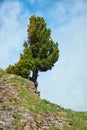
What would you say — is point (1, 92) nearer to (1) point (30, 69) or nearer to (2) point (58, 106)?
(2) point (58, 106)

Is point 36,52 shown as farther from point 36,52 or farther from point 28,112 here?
point 28,112

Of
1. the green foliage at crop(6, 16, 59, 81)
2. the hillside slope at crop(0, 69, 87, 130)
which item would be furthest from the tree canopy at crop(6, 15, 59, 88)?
the hillside slope at crop(0, 69, 87, 130)

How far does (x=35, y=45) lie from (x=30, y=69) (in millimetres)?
5570

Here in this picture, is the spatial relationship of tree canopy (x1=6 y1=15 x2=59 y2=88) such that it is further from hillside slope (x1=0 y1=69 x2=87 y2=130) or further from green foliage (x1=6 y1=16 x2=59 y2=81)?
hillside slope (x1=0 y1=69 x2=87 y2=130)

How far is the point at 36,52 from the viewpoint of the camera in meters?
68.5

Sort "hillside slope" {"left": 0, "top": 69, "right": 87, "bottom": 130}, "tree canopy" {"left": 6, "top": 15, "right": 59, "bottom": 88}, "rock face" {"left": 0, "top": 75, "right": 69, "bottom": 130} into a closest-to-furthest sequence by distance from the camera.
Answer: "rock face" {"left": 0, "top": 75, "right": 69, "bottom": 130} → "hillside slope" {"left": 0, "top": 69, "right": 87, "bottom": 130} → "tree canopy" {"left": 6, "top": 15, "right": 59, "bottom": 88}

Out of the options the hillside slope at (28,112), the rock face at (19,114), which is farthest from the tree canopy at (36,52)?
the rock face at (19,114)

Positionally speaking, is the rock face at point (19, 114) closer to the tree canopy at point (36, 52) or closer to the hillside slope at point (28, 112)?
the hillside slope at point (28, 112)

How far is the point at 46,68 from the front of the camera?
66500mm

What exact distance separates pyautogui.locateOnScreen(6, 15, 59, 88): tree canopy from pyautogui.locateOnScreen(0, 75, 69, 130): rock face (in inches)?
524

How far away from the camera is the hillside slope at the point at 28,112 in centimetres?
4385

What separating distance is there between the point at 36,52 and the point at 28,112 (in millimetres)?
24280

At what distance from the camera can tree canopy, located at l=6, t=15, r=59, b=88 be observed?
214 feet

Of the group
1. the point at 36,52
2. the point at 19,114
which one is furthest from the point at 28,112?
the point at 36,52
